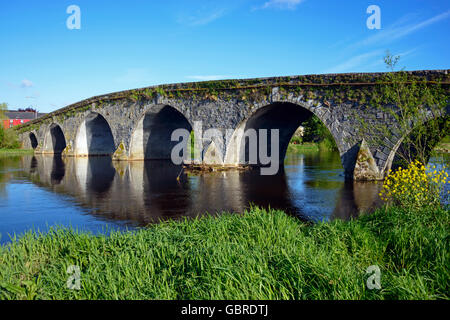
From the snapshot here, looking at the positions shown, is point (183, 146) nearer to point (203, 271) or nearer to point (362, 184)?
point (362, 184)

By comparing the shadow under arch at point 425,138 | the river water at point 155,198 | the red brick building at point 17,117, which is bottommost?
the river water at point 155,198

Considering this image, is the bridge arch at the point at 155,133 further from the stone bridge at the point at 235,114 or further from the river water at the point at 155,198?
the river water at the point at 155,198

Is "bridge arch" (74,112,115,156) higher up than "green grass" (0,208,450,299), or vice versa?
"bridge arch" (74,112,115,156)

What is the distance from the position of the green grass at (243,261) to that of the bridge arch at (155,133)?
22.6m

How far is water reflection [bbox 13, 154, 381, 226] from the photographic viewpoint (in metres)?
11.1

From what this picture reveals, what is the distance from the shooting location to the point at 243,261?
527 cm

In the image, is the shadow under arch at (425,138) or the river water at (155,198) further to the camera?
the river water at (155,198)

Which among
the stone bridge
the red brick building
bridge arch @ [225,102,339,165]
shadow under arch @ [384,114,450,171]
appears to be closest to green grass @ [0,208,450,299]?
shadow under arch @ [384,114,450,171]

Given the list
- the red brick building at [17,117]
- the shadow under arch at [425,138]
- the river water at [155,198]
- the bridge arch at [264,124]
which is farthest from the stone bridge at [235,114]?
the red brick building at [17,117]

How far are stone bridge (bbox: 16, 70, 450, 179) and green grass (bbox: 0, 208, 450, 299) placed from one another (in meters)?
4.94

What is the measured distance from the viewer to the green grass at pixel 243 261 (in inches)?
181

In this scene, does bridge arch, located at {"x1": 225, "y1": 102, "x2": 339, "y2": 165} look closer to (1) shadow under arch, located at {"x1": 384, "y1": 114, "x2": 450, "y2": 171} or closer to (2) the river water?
(2) the river water
